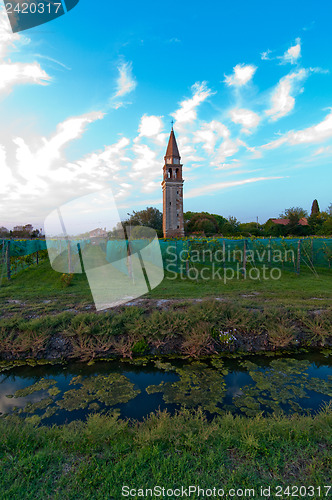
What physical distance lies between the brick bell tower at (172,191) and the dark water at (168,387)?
117 feet

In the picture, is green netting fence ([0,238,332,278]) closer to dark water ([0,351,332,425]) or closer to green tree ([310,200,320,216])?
dark water ([0,351,332,425])

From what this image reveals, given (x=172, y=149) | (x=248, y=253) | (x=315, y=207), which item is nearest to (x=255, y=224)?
(x=315, y=207)

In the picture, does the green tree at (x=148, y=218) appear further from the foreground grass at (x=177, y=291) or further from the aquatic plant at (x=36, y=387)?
the aquatic plant at (x=36, y=387)

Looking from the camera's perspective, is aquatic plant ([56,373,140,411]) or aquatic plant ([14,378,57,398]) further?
aquatic plant ([14,378,57,398])

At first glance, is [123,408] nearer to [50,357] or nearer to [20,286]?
[50,357]

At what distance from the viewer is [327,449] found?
271 cm

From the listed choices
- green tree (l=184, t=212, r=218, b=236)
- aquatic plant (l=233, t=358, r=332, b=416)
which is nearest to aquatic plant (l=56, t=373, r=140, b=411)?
aquatic plant (l=233, t=358, r=332, b=416)

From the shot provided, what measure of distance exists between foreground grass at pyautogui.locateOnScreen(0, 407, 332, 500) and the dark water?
826 millimetres

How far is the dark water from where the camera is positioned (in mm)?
3990

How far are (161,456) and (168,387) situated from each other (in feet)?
6.62

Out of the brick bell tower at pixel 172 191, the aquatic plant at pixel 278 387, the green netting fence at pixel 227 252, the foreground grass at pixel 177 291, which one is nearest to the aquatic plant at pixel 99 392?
the aquatic plant at pixel 278 387

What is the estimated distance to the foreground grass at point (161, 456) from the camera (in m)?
2.28

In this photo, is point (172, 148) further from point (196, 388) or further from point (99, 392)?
point (99, 392)

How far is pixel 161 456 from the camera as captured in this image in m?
2.62
